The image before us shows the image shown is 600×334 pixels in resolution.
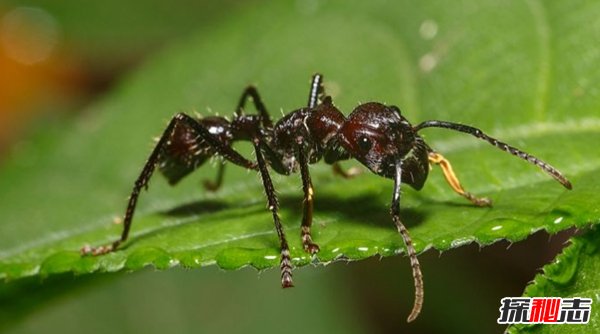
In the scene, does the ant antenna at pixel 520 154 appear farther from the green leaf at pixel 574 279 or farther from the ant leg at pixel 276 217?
the ant leg at pixel 276 217

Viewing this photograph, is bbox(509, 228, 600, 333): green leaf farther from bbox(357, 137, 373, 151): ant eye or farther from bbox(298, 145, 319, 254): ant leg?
bbox(357, 137, 373, 151): ant eye

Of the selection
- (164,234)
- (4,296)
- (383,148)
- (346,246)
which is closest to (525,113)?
(383,148)

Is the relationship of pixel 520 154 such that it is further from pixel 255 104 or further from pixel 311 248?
pixel 255 104

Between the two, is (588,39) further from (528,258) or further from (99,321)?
(99,321)

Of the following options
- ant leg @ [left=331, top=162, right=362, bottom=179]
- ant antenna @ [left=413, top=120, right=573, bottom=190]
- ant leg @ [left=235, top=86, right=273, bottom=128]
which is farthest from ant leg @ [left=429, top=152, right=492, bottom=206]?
ant leg @ [left=235, top=86, right=273, bottom=128]

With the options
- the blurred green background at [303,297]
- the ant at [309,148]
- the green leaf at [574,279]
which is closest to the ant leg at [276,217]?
the ant at [309,148]
